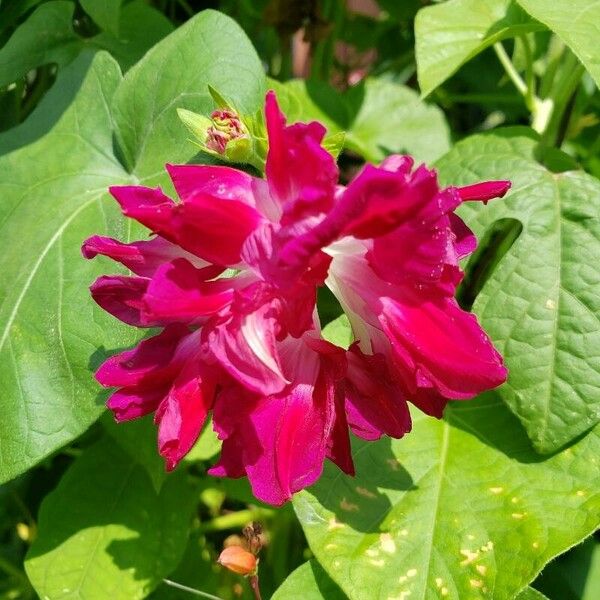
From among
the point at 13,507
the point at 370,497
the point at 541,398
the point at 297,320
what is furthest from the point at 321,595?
the point at 13,507

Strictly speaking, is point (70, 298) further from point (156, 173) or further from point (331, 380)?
point (331, 380)

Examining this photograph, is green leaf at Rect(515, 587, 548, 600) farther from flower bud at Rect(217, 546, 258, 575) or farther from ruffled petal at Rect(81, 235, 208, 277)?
ruffled petal at Rect(81, 235, 208, 277)

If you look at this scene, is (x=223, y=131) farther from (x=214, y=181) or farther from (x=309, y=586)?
(x=309, y=586)

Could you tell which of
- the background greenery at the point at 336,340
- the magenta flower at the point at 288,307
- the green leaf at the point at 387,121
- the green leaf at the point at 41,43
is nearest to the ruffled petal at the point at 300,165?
the magenta flower at the point at 288,307

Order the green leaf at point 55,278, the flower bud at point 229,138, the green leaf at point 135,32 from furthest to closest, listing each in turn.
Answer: the green leaf at point 135,32 → the green leaf at point 55,278 → the flower bud at point 229,138

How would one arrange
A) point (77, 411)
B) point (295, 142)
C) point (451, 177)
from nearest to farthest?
1. point (295, 142)
2. point (77, 411)
3. point (451, 177)

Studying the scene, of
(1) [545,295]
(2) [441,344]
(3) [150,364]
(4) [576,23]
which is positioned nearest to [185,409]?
(3) [150,364]

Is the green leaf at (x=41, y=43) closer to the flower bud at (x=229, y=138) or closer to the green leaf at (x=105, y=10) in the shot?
the green leaf at (x=105, y=10)
